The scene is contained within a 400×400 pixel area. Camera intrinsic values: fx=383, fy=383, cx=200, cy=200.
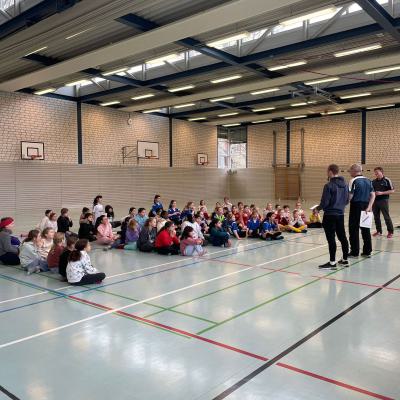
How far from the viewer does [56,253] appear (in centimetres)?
712

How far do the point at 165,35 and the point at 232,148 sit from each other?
18072mm

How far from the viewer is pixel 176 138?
80.0 feet

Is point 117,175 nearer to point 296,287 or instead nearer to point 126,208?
point 126,208

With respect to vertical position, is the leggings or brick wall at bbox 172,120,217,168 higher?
brick wall at bbox 172,120,217,168

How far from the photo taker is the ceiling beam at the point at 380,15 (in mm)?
9492

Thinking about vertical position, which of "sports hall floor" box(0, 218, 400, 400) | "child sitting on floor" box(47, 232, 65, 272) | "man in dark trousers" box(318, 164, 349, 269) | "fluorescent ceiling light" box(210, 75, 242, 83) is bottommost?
"sports hall floor" box(0, 218, 400, 400)

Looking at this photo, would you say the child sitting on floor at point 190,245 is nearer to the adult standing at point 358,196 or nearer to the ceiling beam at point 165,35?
the adult standing at point 358,196

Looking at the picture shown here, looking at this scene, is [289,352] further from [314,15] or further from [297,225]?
[297,225]

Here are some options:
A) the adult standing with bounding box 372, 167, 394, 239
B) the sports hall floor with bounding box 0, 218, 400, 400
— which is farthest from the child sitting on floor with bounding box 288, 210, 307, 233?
the sports hall floor with bounding box 0, 218, 400, 400

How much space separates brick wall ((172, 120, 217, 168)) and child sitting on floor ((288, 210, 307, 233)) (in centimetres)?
1240

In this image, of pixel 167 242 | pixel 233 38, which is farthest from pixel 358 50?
pixel 167 242

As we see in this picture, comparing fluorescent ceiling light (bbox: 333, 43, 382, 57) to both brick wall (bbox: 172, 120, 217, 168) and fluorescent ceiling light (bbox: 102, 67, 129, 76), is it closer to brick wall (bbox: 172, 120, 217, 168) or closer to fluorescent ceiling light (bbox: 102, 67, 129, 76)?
fluorescent ceiling light (bbox: 102, 67, 129, 76)

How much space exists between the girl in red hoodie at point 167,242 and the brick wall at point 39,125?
36.4 feet

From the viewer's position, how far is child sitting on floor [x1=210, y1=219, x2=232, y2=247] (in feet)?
33.0
